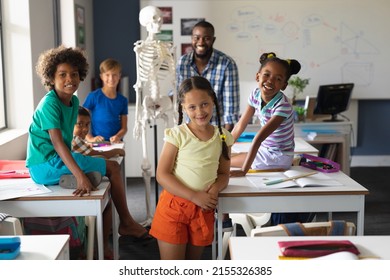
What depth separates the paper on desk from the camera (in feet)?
8.82

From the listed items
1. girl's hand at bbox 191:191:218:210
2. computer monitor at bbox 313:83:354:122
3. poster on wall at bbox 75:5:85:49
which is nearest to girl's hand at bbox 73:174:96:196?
girl's hand at bbox 191:191:218:210

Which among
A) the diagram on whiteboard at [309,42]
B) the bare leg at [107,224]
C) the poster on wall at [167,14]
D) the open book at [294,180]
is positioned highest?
the poster on wall at [167,14]

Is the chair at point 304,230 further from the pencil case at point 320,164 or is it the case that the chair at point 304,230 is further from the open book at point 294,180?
the pencil case at point 320,164

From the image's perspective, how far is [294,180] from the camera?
2.85 metres

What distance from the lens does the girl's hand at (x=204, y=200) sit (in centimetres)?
253

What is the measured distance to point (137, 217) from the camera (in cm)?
470

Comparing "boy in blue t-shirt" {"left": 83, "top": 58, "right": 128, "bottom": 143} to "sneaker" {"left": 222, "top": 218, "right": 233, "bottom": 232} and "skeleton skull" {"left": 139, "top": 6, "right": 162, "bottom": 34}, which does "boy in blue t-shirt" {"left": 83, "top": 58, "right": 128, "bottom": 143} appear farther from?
"sneaker" {"left": 222, "top": 218, "right": 233, "bottom": 232}

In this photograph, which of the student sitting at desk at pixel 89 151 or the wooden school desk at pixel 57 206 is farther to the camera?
the student sitting at desk at pixel 89 151

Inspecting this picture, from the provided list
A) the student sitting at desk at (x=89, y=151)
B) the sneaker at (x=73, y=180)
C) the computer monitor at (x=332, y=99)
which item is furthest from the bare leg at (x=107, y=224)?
the computer monitor at (x=332, y=99)

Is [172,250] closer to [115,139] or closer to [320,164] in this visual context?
[320,164]

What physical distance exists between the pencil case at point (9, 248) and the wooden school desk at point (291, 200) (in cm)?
111

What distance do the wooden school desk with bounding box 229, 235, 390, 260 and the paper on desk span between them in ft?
4.05
